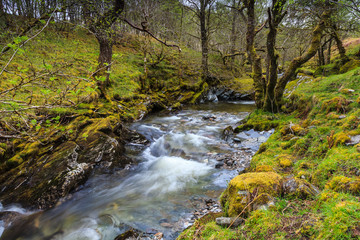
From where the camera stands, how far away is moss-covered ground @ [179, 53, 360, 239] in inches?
76.5

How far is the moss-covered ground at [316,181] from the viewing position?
1944 mm

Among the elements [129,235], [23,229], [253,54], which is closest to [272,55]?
[253,54]

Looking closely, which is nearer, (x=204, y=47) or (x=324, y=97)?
(x=324, y=97)

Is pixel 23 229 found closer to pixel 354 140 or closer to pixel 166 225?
pixel 166 225

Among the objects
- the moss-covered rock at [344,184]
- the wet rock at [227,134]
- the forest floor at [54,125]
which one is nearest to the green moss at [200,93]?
the forest floor at [54,125]

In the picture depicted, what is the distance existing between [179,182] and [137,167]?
1725 mm

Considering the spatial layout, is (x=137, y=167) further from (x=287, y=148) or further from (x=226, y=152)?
(x=287, y=148)

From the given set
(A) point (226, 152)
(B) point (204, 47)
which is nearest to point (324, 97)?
(A) point (226, 152)

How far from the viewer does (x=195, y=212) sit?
4039 millimetres

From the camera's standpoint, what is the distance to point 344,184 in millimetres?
2422

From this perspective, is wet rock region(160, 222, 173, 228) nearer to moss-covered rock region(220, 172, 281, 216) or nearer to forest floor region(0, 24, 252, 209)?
moss-covered rock region(220, 172, 281, 216)

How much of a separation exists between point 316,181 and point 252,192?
1.12 m

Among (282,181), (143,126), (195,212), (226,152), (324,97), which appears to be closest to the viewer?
(282,181)

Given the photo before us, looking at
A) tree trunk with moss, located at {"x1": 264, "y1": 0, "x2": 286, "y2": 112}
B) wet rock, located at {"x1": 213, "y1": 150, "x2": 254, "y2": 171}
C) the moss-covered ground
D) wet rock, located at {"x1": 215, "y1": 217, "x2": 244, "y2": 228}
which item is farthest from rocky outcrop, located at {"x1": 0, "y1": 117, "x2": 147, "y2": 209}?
tree trunk with moss, located at {"x1": 264, "y1": 0, "x2": 286, "y2": 112}
